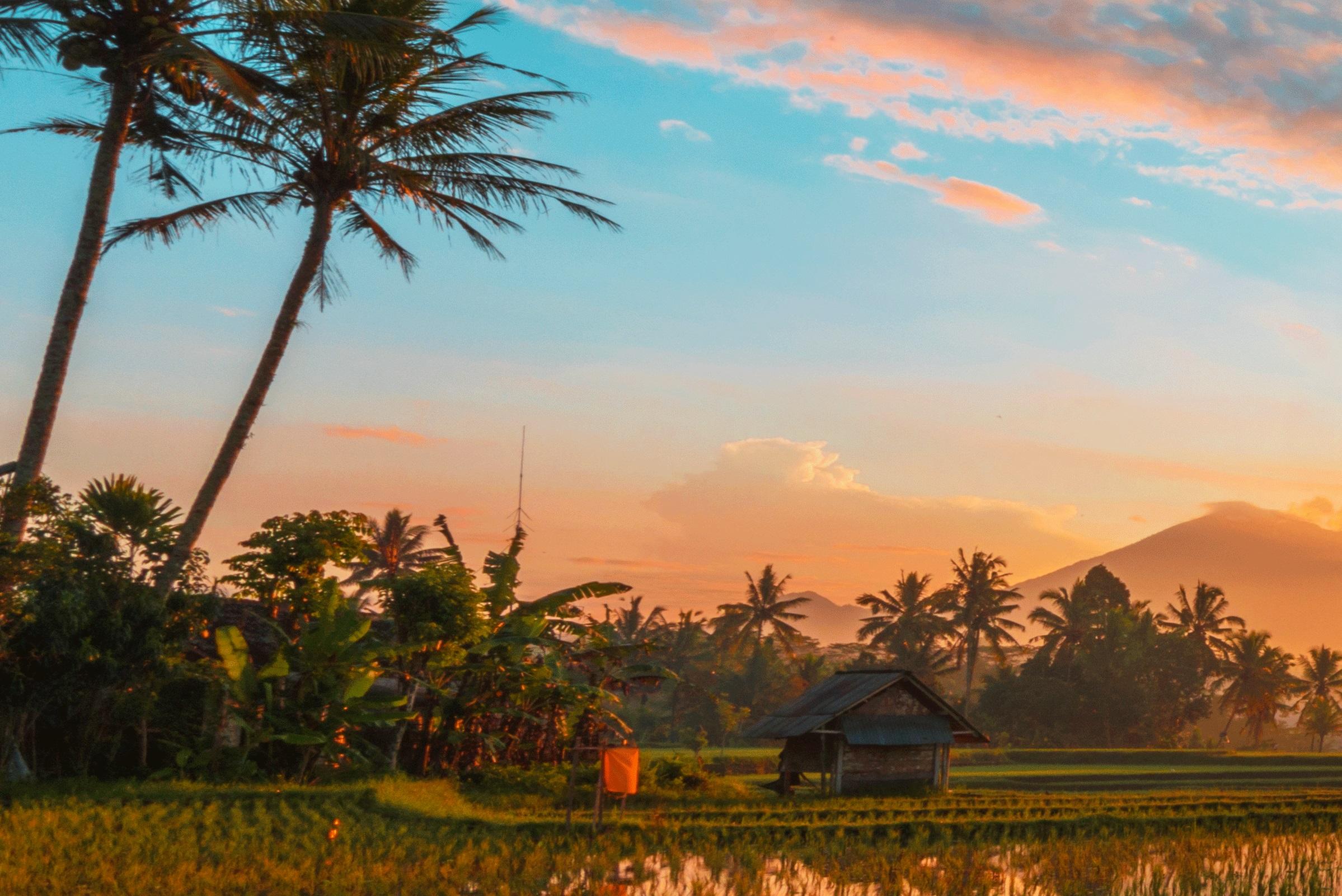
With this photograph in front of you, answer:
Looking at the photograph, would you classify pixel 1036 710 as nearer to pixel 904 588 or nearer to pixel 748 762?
pixel 904 588

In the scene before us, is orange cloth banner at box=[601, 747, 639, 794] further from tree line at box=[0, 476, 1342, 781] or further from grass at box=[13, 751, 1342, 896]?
tree line at box=[0, 476, 1342, 781]

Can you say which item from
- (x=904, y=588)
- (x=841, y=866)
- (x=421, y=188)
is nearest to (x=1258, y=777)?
(x=904, y=588)

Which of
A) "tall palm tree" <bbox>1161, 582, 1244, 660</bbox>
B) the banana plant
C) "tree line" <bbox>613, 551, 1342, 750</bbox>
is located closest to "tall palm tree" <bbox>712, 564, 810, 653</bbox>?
"tree line" <bbox>613, 551, 1342, 750</bbox>

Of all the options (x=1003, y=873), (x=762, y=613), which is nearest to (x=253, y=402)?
(x=1003, y=873)

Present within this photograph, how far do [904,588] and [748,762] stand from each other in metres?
20.5

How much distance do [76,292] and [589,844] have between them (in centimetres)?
913

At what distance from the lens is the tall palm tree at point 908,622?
55.2 meters

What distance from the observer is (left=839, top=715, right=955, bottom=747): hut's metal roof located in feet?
76.8

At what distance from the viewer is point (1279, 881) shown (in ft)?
42.3

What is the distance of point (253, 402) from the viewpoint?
A: 53.9 feet

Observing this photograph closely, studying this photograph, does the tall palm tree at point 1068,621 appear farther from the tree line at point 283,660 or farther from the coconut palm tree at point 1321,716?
the tree line at point 283,660

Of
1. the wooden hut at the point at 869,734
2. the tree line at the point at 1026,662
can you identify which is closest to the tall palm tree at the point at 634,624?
the tree line at the point at 1026,662

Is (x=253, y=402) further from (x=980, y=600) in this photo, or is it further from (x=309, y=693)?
(x=980, y=600)

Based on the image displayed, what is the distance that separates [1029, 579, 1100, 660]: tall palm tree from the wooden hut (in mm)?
33505
